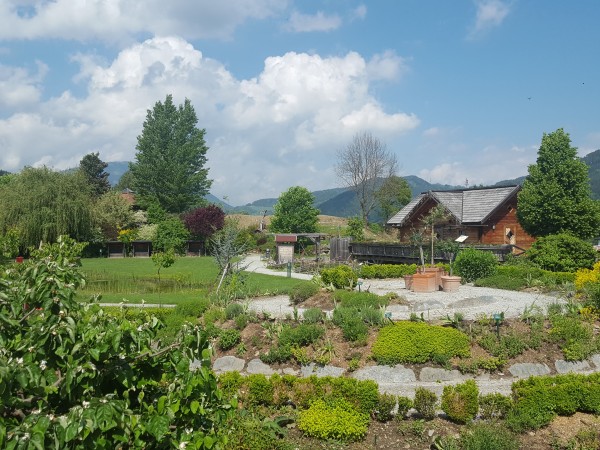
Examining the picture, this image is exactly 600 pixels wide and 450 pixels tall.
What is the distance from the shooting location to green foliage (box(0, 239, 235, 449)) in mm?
3227

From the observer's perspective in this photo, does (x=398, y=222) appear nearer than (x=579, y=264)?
No

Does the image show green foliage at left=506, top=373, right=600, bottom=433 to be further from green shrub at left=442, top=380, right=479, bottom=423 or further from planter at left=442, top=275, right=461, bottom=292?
planter at left=442, top=275, right=461, bottom=292

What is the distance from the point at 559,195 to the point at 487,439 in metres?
21.3

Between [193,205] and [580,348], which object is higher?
[193,205]

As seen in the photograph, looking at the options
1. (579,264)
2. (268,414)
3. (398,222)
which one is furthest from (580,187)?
(268,414)

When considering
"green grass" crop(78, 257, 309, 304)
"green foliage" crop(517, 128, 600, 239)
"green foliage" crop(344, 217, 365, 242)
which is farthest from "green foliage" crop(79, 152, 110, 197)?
"green foliage" crop(517, 128, 600, 239)

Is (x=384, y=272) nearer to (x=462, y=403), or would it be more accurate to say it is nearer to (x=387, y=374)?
(x=387, y=374)

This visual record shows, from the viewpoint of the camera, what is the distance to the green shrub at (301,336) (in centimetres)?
1160

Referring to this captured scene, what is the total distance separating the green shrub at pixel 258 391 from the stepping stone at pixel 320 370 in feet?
6.47

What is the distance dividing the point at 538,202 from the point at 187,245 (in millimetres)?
33312

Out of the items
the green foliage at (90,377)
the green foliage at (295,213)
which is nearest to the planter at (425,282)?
the green foliage at (90,377)

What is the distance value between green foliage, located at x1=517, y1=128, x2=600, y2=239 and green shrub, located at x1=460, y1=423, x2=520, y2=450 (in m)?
20.2

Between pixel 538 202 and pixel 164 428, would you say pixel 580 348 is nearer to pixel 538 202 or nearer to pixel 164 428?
pixel 164 428

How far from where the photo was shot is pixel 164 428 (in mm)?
3518
